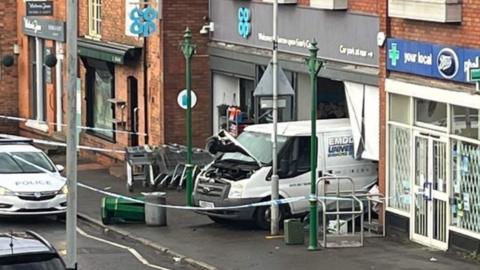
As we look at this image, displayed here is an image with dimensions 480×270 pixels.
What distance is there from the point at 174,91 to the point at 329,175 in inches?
335

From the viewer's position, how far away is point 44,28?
129 feet

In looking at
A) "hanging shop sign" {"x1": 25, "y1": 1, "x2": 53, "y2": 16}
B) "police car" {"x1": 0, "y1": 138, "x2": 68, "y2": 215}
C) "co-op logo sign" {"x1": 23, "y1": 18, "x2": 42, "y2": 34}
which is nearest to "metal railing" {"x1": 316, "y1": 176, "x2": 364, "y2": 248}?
"police car" {"x1": 0, "y1": 138, "x2": 68, "y2": 215}

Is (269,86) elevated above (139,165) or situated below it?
above

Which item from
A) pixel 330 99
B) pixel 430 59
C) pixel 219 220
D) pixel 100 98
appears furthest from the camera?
pixel 100 98

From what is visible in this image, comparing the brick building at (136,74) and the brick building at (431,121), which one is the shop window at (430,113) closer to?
the brick building at (431,121)

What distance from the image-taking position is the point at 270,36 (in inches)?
1131

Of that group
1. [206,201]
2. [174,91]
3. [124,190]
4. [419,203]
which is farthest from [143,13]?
[419,203]

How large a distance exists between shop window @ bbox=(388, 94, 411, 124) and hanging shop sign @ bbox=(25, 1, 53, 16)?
16.8m

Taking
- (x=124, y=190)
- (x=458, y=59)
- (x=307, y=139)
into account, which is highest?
(x=458, y=59)

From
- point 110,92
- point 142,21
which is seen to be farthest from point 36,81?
point 142,21

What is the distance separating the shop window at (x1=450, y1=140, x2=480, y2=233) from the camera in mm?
20875

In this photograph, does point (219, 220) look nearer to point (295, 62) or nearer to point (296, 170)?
point (296, 170)

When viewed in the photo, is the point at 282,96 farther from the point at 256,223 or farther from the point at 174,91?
the point at 174,91

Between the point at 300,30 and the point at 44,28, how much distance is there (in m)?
13.8
